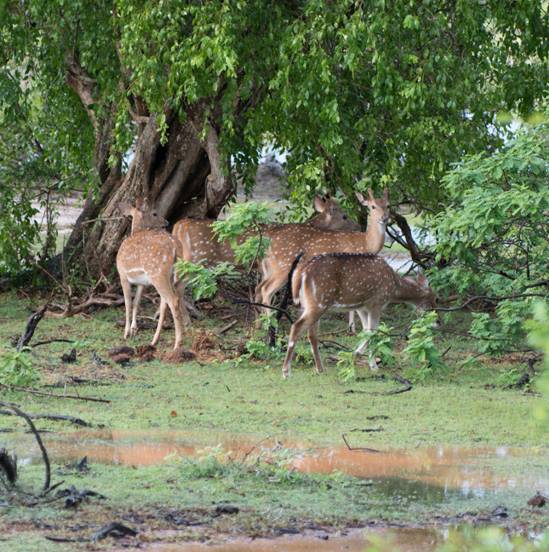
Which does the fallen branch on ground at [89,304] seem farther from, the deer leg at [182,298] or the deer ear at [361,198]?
the deer ear at [361,198]

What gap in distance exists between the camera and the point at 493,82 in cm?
1466

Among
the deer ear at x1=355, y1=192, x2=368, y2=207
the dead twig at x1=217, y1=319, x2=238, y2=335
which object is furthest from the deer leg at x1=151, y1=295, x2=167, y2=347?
the deer ear at x1=355, y1=192, x2=368, y2=207

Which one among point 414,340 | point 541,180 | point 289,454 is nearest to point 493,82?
point 541,180

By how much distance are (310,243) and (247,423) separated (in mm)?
5107

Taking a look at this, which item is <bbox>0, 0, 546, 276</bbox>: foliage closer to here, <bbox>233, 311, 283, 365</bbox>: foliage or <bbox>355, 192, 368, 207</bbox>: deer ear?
<bbox>355, 192, 368, 207</bbox>: deer ear

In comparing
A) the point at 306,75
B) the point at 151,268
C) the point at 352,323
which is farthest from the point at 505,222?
the point at 151,268

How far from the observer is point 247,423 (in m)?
9.48

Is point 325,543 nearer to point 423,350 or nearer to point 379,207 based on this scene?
point 423,350

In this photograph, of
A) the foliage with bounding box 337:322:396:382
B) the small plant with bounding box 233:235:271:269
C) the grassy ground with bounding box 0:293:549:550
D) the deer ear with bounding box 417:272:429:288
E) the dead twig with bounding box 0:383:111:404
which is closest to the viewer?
the grassy ground with bounding box 0:293:549:550

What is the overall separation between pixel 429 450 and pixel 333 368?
347cm

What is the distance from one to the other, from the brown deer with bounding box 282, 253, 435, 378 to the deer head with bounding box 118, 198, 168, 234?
10.3ft

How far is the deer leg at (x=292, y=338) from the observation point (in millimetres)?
11617

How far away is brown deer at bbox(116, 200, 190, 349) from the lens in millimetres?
13516

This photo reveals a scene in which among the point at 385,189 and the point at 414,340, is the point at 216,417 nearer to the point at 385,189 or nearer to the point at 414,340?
the point at 414,340
